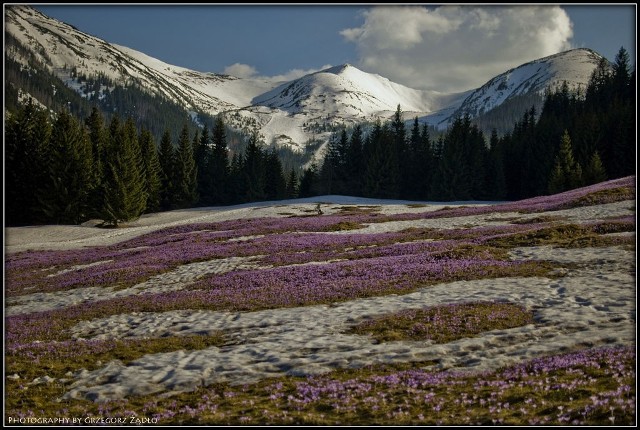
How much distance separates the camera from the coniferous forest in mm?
65062

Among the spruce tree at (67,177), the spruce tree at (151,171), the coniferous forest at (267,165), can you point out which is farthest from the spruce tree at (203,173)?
the spruce tree at (67,177)

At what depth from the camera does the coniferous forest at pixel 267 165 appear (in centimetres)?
6506

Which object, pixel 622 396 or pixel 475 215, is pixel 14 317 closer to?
pixel 622 396

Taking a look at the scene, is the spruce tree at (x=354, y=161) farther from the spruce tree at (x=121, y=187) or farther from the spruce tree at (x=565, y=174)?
the spruce tree at (x=121, y=187)

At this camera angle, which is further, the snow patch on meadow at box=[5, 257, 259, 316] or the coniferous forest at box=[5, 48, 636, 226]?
the coniferous forest at box=[5, 48, 636, 226]

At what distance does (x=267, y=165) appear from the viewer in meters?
116

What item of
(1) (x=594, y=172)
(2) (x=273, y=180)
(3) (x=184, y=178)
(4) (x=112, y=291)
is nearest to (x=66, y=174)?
(3) (x=184, y=178)

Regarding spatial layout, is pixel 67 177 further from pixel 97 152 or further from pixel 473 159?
pixel 473 159

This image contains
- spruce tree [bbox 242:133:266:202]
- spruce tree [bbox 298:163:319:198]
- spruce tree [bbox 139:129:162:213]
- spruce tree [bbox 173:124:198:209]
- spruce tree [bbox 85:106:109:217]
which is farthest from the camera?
spruce tree [bbox 298:163:319:198]

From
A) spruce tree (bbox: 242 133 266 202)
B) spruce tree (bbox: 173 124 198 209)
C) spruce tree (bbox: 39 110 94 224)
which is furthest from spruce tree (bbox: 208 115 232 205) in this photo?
spruce tree (bbox: 39 110 94 224)

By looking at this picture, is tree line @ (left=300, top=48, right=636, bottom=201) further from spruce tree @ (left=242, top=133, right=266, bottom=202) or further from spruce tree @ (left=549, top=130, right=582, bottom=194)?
spruce tree @ (left=242, top=133, right=266, bottom=202)

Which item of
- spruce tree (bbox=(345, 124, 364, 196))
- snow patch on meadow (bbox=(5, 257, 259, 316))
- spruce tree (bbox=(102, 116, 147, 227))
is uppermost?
spruce tree (bbox=(345, 124, 364, 196))

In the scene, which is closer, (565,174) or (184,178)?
(565,174)

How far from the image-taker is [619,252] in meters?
20.1
